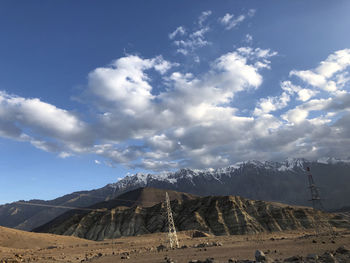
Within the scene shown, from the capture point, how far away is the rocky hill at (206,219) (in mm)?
137000

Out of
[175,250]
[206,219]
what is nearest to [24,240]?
[175,250]

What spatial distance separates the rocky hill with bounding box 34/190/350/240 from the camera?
137m

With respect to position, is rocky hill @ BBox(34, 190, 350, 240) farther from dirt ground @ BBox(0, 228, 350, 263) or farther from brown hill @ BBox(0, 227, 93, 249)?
dirt ground @ BBox(0, 228, 350, 263)

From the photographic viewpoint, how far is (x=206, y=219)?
5901 inches

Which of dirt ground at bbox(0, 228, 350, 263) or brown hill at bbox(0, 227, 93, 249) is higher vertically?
brown hill at bbox(0, 227, 93, 249)

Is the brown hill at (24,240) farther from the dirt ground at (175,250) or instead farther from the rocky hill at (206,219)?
the rocky hill at (206,219)

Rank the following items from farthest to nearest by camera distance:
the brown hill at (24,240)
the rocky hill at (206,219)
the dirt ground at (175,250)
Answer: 1. the rocky hill at (206,219)
2. the brown hill at (24,240)
3. the dirt ground at (175,250)

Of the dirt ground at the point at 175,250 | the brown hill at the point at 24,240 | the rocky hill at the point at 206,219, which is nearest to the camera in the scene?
the dirt ground at the point at 175,250

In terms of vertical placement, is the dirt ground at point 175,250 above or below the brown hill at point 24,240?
below

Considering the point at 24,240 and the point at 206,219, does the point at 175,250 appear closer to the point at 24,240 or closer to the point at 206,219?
the point at 24,240

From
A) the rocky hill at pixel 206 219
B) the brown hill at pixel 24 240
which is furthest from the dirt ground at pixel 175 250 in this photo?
the rocky hill at pixel 206 219

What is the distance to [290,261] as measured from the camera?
835 inches

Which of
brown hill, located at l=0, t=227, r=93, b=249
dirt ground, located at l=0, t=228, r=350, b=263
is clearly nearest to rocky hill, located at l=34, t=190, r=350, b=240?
Result: brown hill, located at l=0, t=227, r=93, b=249

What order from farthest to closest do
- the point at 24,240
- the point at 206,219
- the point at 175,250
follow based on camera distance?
the point at 206,219, the point at 24,240, the point at 175,250
